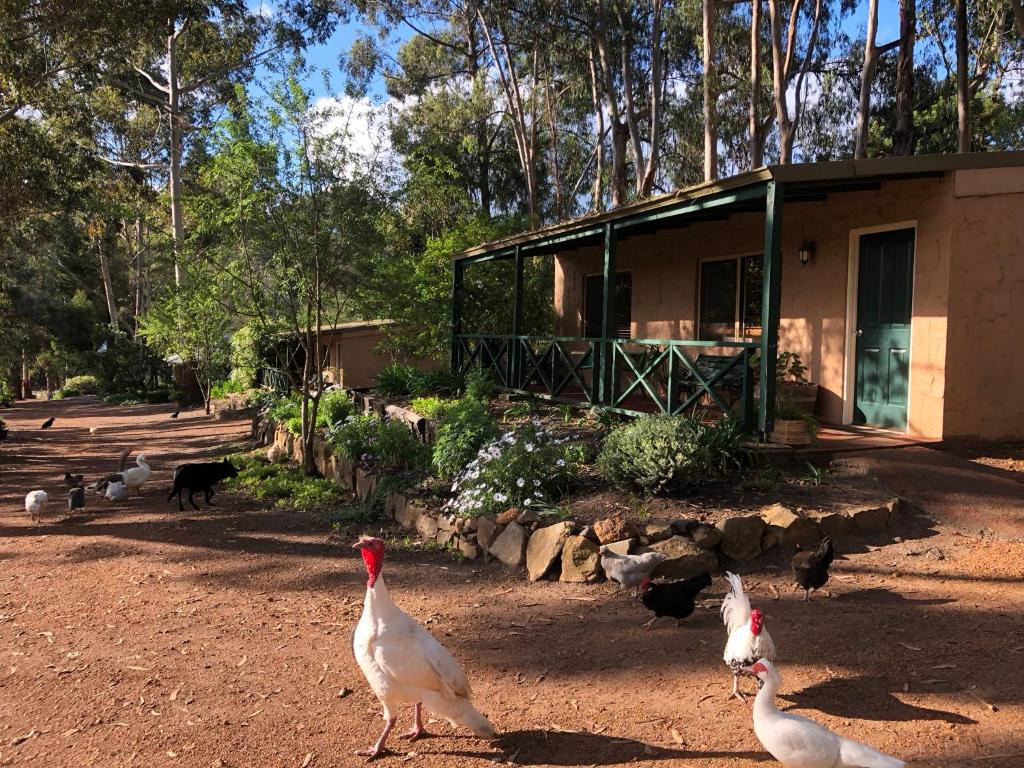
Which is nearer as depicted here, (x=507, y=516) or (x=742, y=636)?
(x=742, y=636)

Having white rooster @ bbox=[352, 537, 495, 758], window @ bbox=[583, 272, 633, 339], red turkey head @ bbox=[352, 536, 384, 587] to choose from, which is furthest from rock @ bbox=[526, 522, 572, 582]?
window @ bbox=[583, 272, 633, 339]

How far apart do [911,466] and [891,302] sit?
2.10 meters

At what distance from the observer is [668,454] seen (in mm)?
6121

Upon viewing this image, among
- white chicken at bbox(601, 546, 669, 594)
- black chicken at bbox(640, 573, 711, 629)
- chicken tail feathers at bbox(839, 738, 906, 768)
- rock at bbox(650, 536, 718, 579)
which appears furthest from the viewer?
rock at bbox(650, 536, 718, 579)

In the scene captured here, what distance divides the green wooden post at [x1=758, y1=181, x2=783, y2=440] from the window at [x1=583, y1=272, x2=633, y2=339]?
6179 millimetres

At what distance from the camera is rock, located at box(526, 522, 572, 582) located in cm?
564

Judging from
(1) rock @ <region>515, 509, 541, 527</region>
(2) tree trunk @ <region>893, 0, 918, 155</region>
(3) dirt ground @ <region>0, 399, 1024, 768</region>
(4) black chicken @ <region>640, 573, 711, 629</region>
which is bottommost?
(3) dirt ground @ <region>0, 399, 1024, 768</region>

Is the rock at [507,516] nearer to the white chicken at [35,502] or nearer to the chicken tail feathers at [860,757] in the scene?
the chicken tail feathers at [860,757]

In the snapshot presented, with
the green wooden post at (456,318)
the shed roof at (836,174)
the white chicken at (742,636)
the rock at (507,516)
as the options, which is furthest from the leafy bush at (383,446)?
the white chicken at (742,636)

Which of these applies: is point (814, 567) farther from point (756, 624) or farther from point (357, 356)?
point (357, 356)

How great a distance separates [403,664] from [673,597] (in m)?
1.97

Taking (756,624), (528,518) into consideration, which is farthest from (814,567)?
(528,518)

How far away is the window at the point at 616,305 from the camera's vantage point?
1309 centimetres

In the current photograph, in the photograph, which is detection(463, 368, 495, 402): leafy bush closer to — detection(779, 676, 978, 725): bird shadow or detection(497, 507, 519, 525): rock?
detection(497, 507, 519, 525): rock
